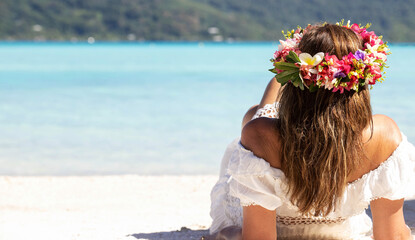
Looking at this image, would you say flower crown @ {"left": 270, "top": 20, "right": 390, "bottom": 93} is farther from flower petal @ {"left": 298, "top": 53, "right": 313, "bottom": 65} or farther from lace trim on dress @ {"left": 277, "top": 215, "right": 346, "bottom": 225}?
lace trim on dress @ {"left": 277, "top": 215, "right": 346, "bottom": 225}

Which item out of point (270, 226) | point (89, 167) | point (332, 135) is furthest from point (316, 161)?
point (89, 167)

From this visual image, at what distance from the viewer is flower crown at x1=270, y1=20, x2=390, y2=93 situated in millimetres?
2150

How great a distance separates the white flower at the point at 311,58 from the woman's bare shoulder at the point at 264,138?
0.26 meters

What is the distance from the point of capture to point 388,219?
2.40 metres

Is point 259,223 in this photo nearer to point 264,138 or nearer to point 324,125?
point 264,138

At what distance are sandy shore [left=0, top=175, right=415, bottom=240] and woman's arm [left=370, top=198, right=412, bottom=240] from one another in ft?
4.37

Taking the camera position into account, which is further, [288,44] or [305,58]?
[288,44]

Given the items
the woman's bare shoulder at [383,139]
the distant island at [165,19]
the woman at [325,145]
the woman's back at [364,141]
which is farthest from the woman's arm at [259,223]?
the distant island at [165,19]

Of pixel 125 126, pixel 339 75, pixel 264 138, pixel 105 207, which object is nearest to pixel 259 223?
pixel 264 138

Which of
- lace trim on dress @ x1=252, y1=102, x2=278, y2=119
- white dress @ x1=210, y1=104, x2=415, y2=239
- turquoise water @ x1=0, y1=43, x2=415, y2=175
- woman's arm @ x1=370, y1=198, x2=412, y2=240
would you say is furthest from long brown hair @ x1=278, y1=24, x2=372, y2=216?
turquoise water @ x1=0, y1=43, x2=415, y2=175

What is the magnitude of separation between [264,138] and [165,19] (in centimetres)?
8634

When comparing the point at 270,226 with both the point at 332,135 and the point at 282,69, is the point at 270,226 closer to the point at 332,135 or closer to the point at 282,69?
the point at 332,135

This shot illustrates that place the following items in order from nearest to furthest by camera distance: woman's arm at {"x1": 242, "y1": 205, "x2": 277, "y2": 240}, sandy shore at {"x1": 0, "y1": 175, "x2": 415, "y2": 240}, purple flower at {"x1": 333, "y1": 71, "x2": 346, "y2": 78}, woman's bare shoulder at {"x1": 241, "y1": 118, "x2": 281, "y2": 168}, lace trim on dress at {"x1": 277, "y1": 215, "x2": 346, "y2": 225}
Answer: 1. purple flower at {"x1": 333, "y1": 71, "x2": 346, "y2": 78}
2. woman's bare shoulder at {"x1": 241, "y1": 118, "x2": 281, "y2": 168}
3. woman's arm at {"x1": 242, "y1": 205, "x2": 277, "y2": 240}
4. lace trim on dress at {"x1": 277, "y1": 215, "x2": 346, "y2": 225}
5. sandy shore at {"x1": 0, "y1": 175, "x2": 415, "y2": 240}

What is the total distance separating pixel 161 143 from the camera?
8.71 metres
